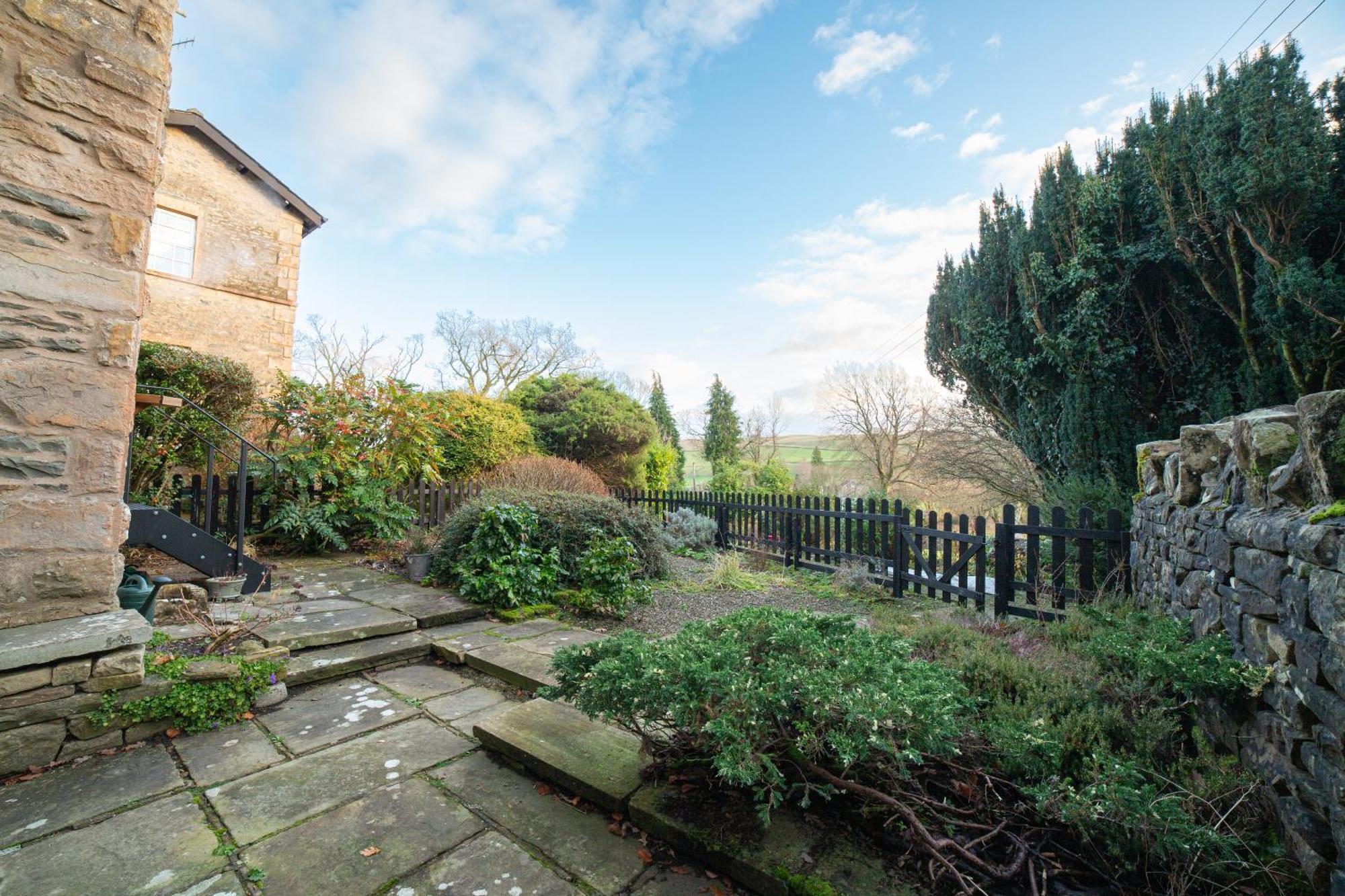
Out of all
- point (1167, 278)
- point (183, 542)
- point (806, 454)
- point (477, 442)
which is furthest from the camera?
point (806, 454)

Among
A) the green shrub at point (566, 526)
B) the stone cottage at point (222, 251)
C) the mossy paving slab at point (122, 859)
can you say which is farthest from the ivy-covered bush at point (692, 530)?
the stone cottage at point (222, 251)

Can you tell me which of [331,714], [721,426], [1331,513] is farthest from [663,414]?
[1331,513]

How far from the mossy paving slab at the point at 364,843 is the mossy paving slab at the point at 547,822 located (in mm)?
88

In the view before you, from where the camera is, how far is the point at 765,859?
1362mm

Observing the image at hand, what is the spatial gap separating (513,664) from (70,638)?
181 cm

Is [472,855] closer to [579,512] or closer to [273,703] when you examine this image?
[273,703]

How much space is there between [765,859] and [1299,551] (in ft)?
5.07

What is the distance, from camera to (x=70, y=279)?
221 centimetres

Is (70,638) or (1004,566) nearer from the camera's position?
(70,638)

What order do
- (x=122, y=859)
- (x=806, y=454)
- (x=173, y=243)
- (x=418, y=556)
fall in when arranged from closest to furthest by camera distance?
1. (x=122, y=859)
2. (x=418, y=556)
3. (x=173, y=243)
4. (x=806, y=454)

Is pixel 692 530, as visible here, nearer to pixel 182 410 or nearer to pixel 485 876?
pixel 182 410

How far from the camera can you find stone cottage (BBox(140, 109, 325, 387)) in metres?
9.46

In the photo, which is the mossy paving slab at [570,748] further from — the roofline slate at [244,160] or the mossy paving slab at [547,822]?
the roofline slate at [244,160]

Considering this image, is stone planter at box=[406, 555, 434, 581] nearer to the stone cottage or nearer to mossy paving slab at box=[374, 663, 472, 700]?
mossy paving slab at box=[374, 663, 472, 700]
